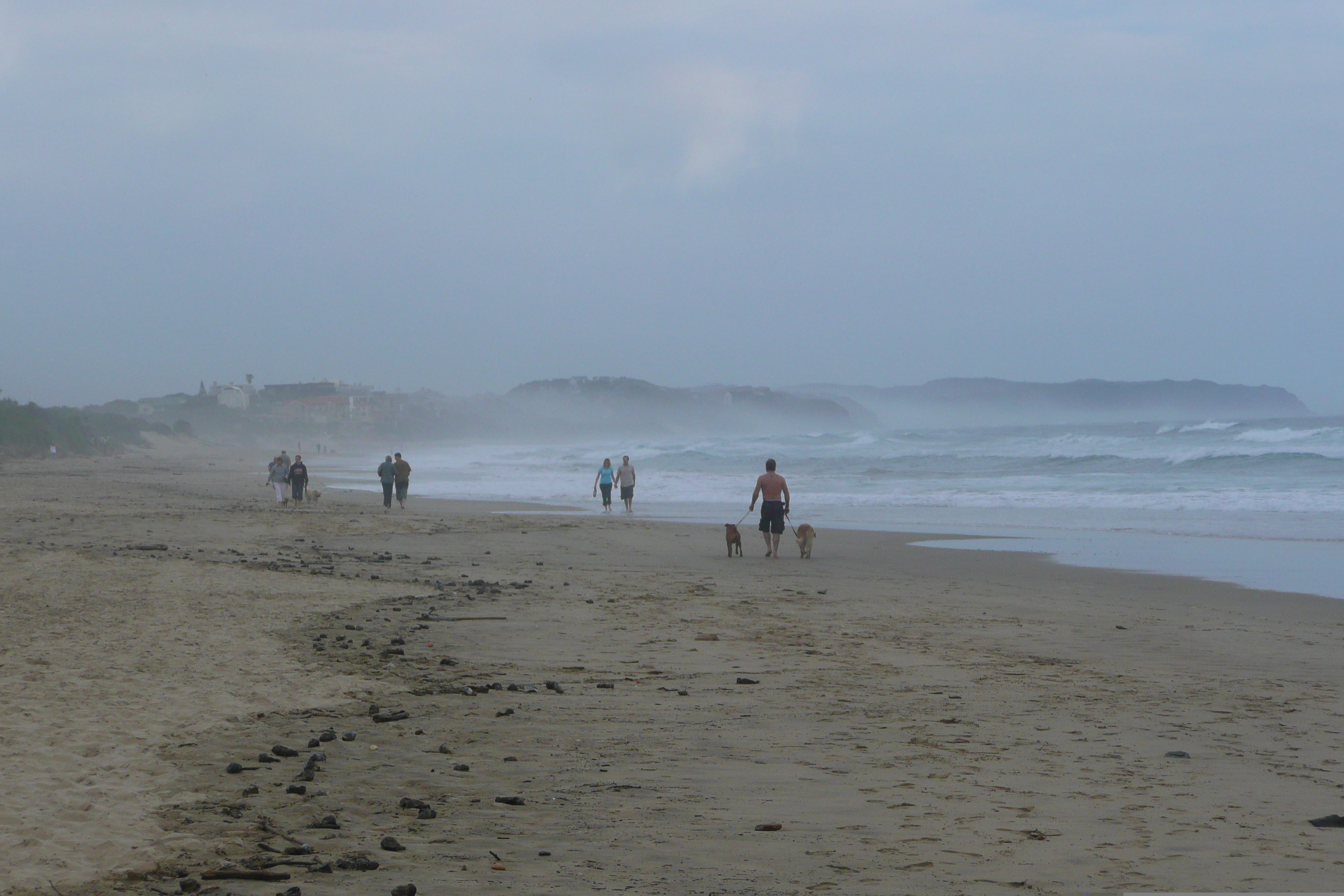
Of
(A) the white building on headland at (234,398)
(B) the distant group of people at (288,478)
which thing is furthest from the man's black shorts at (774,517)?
(A) the white building on headland at (234,398)

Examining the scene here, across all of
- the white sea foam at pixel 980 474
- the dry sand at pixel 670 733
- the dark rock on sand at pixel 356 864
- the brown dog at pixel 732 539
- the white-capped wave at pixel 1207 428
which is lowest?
the dark rock on sand at pixel 356 864

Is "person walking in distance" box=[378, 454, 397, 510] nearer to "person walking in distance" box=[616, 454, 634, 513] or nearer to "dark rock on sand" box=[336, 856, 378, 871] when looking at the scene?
"person walking in distance" box=[616, 454, 634, 513]

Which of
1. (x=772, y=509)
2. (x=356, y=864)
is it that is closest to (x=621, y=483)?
(x=772, y=509)

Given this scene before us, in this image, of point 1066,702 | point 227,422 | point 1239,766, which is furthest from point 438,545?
point 227,422

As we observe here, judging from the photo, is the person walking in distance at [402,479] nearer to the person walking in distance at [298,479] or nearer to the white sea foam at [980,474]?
the person walking in distance at [298,479]

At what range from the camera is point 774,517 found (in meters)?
16.5

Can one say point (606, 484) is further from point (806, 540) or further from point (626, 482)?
point (806, 540)

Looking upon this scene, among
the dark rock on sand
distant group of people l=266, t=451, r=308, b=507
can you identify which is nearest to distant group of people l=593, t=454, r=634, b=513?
distant group of people l=266, t=451, r=308, b=507

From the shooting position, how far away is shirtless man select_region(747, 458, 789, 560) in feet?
54.1

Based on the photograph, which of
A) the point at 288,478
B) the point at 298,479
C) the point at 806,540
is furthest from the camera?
the point at 288,478

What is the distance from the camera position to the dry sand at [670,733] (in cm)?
407

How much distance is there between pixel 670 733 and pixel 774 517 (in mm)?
10597

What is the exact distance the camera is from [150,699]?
6.40m

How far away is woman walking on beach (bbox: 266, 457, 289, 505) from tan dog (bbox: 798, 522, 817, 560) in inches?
585
